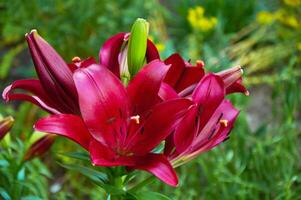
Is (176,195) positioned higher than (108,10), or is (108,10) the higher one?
(108,10)

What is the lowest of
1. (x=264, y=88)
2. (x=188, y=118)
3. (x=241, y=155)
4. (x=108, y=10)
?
(x=264, y=88)

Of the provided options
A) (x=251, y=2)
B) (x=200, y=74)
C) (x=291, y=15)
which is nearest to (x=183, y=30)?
(x=251, y=2)

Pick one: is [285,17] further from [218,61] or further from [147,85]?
[147,85]

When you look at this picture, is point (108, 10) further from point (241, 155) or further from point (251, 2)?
point (241, 155)

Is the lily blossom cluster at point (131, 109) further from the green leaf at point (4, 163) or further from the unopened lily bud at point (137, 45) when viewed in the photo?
the green leaf at point (4, 163)

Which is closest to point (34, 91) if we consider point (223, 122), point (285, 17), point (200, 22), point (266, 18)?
point (223, 122)

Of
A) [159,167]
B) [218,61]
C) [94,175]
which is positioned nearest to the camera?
[159,167]
